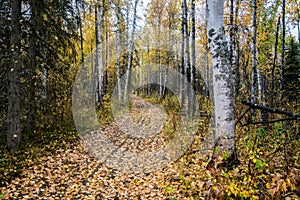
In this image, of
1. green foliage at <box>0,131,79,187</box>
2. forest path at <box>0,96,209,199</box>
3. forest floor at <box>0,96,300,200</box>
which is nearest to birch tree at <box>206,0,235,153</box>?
forest floor at <box>0,96,300,200</box>

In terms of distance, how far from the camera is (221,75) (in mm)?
4449

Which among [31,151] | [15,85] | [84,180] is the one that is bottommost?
[84,180]

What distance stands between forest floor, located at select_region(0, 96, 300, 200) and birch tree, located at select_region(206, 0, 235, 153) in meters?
0.61

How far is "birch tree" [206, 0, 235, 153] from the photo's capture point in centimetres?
443

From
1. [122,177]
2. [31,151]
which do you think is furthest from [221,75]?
[31,151]

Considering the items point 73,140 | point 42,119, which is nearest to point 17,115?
point 42,119

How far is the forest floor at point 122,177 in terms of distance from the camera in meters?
3.64

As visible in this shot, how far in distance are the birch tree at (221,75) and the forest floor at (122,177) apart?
0.61 m

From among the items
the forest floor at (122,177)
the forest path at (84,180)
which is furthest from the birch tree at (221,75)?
the forest path at (84,180)

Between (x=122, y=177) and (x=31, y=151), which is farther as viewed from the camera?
(x=31, y=151)

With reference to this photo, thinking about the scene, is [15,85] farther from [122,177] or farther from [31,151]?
[122,177]

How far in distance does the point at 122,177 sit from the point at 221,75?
3.11 meters

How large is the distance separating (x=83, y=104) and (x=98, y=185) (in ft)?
22.6

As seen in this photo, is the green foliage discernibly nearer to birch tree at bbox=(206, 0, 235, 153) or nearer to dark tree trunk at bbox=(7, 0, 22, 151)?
dark tree trunk at bbox=(7, 0, 22, 151)
